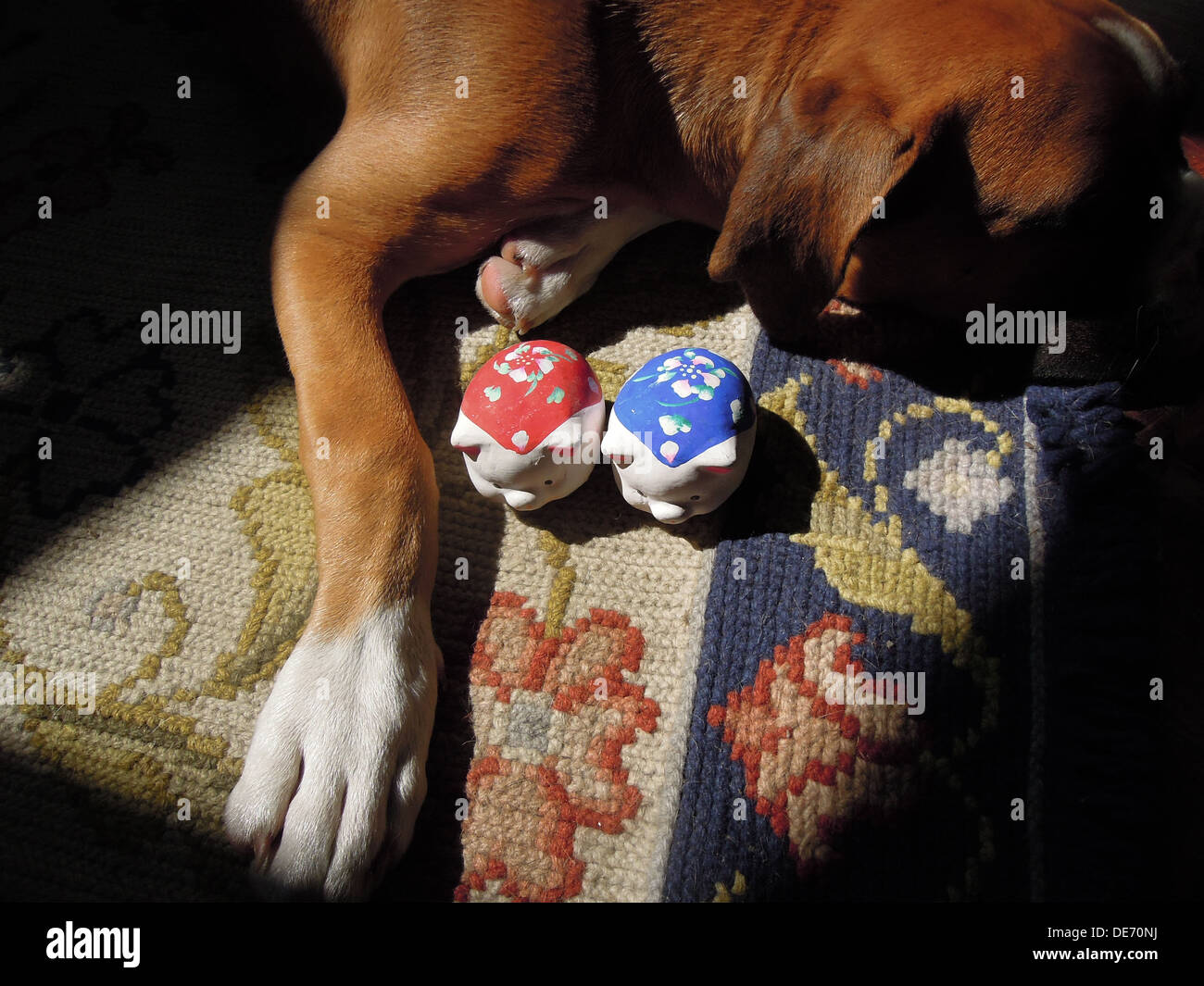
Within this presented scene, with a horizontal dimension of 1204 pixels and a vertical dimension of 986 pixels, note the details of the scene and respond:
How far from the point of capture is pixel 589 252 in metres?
→ 1.54

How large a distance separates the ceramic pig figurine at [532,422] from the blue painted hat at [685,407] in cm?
6

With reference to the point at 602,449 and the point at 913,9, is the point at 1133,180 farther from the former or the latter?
the point at 602,449

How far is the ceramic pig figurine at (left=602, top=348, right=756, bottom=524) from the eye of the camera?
1.18m

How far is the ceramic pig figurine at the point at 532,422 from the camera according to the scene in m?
1.20

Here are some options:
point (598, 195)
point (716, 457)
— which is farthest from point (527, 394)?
point (598, 195)

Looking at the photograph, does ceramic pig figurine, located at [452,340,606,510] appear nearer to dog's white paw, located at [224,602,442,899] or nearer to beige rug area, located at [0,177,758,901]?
beige rug area, located at [0,177,758,901]

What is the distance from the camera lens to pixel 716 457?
1.18m

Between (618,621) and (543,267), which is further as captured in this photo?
(543,267)

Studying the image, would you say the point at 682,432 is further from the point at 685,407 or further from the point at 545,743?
the point at 545,743

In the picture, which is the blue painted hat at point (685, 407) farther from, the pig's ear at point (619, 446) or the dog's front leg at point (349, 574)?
the dog's front leg at point (349, 574)

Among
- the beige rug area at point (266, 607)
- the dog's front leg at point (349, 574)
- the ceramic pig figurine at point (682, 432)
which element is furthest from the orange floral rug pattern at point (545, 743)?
the ceramic pig figurine at point (682, 432)

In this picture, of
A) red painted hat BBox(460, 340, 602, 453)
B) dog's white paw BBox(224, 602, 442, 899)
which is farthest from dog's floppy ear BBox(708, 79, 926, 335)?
dog's white paw BBox(224, 602, 442, 899)

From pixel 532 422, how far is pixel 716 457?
268 millimetres

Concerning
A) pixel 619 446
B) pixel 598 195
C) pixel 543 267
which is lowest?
pixel 619 446
